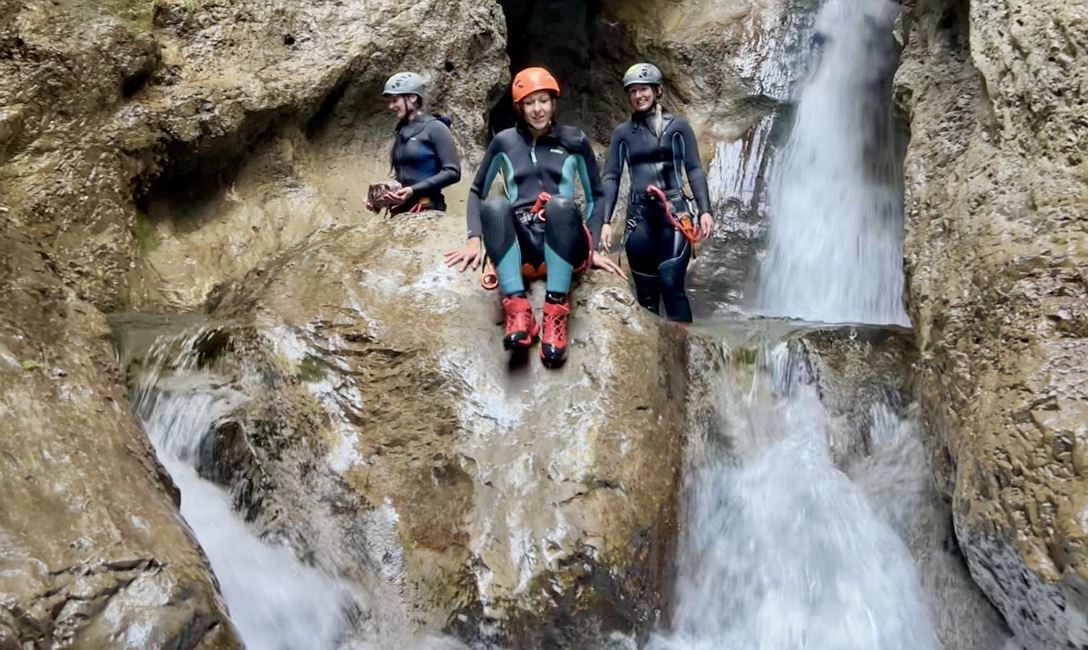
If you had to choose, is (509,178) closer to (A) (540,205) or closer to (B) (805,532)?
(A) (540,205)

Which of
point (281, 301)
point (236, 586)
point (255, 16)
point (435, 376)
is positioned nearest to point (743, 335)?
point (435, 376)

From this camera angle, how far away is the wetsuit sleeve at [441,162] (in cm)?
591

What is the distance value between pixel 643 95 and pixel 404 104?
1.61 metres

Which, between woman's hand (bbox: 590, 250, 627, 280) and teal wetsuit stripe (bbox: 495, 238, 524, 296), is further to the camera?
woman's hand (bbox: 590, 250, 627, 280)

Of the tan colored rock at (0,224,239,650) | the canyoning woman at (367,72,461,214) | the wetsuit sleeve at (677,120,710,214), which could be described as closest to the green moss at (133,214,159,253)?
the canyoning woman at (367,72,461,214)

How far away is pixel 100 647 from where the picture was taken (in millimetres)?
2881

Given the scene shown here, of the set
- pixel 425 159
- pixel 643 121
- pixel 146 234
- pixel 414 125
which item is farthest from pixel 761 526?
pixel 146 234

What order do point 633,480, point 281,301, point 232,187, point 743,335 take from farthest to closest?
point 232,187 < point 743,335 < point 281,301 < point 633,480

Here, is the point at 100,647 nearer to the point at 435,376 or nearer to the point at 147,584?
the point at 147,584

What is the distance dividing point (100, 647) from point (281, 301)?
88.5 inches

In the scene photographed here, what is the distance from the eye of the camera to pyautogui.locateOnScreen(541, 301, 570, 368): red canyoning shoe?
14.6 feet

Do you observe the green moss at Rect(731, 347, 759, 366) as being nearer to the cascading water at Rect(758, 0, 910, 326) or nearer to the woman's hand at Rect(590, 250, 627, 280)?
the woman's hand at Rect(590, 250, 627, 280)

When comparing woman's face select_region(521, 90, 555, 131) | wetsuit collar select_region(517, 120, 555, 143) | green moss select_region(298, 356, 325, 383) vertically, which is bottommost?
green moss select_region(298, 356, 325, 383)

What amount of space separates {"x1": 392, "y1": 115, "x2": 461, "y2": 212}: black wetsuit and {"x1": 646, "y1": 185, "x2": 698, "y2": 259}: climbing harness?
1.26m
